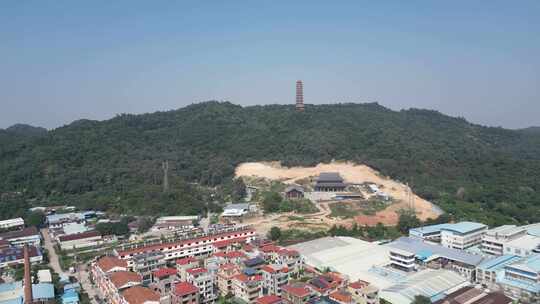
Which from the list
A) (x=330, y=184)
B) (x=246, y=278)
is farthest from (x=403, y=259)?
(x=330, y=184)

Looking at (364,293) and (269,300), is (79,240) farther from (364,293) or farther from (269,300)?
(364,293)

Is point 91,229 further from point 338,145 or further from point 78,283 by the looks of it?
point 338,145

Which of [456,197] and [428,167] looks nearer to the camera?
[456,197]

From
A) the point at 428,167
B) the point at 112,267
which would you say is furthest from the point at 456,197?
the point at 112,267

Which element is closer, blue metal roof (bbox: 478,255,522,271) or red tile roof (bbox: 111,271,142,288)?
red tile roof (bbox: 111,271,142,288)

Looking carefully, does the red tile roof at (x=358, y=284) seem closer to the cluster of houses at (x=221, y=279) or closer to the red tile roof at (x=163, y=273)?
the cluster of houses at (x=221, y=279)

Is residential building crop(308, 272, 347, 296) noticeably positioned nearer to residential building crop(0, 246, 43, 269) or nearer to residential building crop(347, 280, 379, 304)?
residential building crop(347, 280, 379, 304)

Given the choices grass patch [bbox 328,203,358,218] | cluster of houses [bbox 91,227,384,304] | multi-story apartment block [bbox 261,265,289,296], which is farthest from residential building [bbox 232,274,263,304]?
grass patch [bbox 328,203,358,218]
